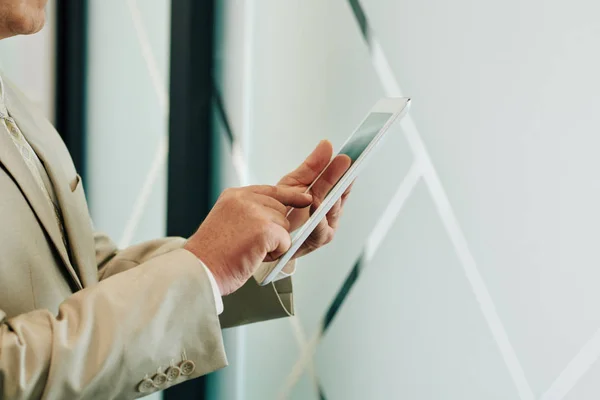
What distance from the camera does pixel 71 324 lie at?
0.80 metres

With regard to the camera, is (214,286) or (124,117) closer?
(214,286)

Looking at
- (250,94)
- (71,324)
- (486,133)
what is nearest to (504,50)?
(486,133)

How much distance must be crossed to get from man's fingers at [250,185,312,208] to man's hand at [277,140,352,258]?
0.05 m

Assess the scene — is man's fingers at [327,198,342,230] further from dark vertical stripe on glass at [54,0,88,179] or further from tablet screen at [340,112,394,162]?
dark vertical stripe on glass at [54,0,88,179]

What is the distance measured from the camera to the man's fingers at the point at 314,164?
97 centimetres

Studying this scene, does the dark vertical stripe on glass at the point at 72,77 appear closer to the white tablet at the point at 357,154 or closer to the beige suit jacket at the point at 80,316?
the beige suit jacket at the point at 80,316

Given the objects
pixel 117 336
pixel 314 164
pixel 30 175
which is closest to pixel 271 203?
pixel 314 164

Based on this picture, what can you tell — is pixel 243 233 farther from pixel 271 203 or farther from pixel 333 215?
pixel 333 215

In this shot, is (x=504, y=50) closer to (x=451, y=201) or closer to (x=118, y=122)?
(x=451, y=201)

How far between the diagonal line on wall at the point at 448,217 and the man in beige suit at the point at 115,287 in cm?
21

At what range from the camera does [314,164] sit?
976mm

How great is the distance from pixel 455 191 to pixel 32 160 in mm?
615

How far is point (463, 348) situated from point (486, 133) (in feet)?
1.07

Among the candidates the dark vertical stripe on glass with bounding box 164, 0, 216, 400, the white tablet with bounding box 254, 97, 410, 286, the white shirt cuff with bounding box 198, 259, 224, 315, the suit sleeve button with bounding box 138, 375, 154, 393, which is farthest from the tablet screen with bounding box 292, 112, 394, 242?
the dark vertical stripe on glass with bounding box 164, 0, 216, 400
